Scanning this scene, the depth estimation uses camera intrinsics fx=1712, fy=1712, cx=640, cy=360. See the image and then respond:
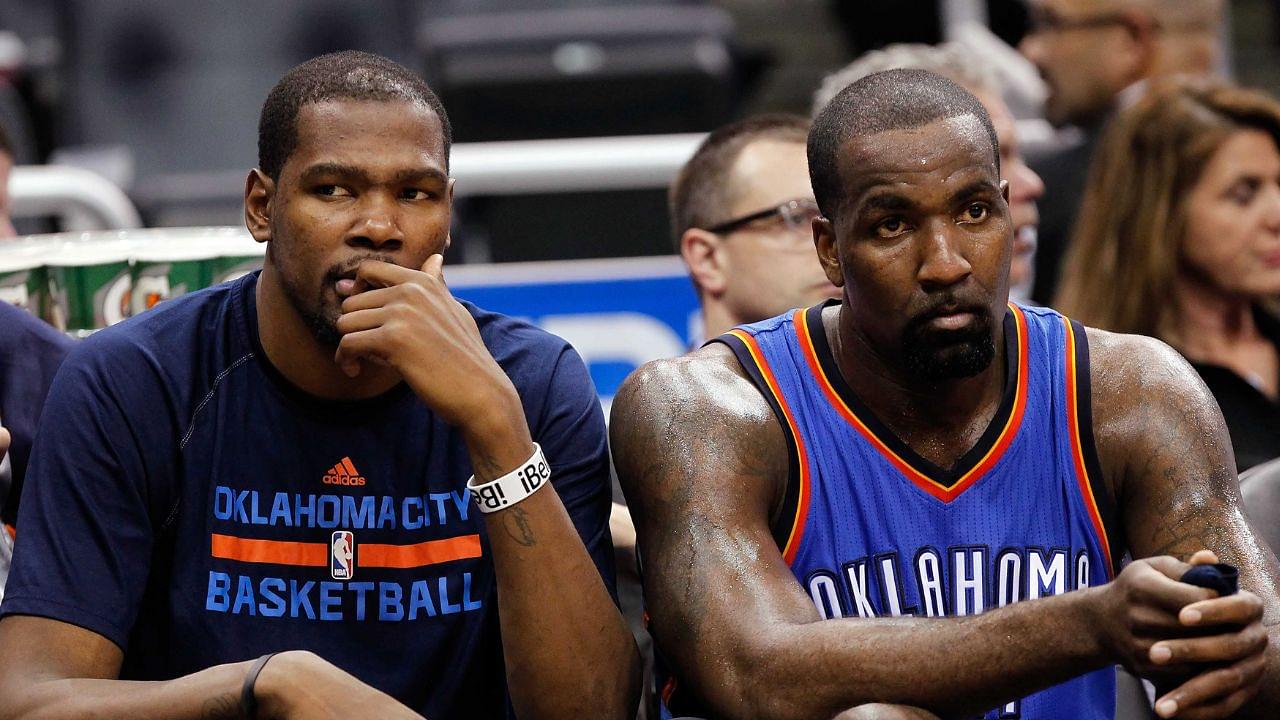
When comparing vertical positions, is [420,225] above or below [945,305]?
above

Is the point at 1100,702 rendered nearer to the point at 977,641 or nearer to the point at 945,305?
the point at 977,641

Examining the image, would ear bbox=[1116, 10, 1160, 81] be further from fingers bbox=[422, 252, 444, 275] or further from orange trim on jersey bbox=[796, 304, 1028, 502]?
fingers bbox=[422, 252, 444, 275]

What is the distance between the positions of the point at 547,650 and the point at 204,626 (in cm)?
55

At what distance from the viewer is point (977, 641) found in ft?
7.76

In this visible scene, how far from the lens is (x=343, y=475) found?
275 cm

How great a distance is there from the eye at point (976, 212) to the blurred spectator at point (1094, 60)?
2728 mm

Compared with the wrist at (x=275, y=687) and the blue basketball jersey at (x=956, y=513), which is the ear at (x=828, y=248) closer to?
the blue basketball jersey at (x=956, y=513)

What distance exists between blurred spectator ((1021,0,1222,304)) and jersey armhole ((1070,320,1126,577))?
8.58ft

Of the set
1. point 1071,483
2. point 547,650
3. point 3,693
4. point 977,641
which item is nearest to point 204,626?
point 3,693

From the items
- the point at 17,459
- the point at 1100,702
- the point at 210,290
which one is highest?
the point at 210,290

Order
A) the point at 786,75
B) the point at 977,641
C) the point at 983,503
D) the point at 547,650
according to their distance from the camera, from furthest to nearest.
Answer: the point at 786,75
the point at 983,503
the point at 547,650
the point at 977,641

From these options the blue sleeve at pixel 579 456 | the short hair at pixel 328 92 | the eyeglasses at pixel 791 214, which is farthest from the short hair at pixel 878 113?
the eyeglasses at pixel 791 214

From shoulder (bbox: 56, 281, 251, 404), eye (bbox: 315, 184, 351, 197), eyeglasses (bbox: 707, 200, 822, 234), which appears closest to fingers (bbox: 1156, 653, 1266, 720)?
eye (bbox: 315, 184, 351, 197)

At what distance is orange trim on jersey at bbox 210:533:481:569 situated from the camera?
269 centimetres
